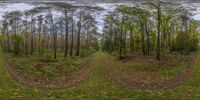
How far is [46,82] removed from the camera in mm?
32062

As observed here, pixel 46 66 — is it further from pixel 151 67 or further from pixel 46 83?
pixel 151 67

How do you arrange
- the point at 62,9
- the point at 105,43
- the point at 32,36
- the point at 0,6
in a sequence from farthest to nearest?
1. the point at 105,43
2. the point at 32,36
3. the point at 62,9
4. the point at 0,6

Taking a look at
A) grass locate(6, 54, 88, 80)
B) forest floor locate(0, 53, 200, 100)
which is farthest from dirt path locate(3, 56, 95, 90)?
forest floor locate(0, 53, 200, 100)

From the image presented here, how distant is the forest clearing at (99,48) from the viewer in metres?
30.2

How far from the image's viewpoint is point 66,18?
36.3 metres

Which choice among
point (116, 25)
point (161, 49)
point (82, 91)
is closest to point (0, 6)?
point (82, 91)

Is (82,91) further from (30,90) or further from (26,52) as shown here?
(26,52)

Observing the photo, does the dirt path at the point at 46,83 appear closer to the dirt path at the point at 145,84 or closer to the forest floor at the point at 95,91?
the forest floor at the point at 95,91

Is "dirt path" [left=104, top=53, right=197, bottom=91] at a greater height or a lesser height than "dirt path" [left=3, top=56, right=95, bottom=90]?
lesser

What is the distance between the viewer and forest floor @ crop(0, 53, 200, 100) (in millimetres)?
25125

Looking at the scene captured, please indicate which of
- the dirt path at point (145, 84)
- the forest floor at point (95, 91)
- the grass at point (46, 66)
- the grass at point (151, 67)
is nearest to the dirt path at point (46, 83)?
the grass at point (46, 66)

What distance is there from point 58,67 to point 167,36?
12309mm

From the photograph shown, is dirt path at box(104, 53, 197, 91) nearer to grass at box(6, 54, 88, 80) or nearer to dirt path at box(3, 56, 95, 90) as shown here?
dirt path at box(3, 56, 95, 90)

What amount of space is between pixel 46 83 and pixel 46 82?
0.31 metres
